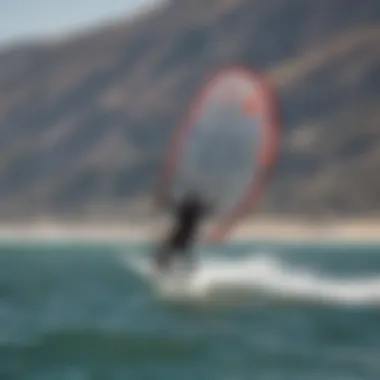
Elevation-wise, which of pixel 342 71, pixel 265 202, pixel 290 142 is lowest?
pixel 265 202

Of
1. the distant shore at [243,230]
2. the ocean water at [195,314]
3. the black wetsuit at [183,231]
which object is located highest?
the distant shore at [243,230]

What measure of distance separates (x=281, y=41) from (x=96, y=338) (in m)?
1.55

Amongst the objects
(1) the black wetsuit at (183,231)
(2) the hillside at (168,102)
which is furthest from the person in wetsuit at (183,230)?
(2) the hillside at (168,102)

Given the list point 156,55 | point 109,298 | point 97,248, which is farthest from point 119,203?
point 156,55

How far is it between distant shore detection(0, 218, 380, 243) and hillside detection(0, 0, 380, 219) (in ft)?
0.18

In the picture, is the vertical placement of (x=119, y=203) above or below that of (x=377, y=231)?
above

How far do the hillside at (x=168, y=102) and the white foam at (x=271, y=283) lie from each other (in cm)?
24

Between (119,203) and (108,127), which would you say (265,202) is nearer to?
(119,203)

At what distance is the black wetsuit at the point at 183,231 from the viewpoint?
3.81 meters

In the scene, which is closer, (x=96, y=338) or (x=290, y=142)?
(x=96, y=338)

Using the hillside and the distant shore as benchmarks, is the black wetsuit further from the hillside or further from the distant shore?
the hillside

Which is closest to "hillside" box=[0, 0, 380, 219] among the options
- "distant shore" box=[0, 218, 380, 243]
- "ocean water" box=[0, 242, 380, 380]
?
"distant shore" box=[0, 218, 380, 243]

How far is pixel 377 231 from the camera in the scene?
4.03 meters

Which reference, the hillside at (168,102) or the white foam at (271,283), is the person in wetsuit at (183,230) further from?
the hillside at (168,102)
